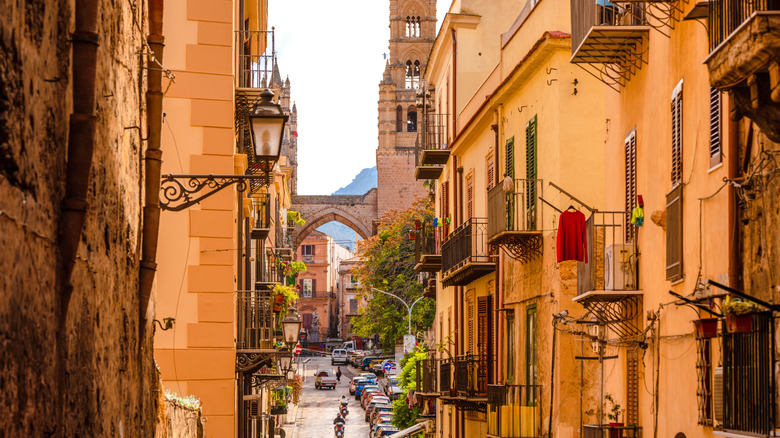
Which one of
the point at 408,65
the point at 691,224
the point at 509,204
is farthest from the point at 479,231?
the point at 408,65

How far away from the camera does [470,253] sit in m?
21.5

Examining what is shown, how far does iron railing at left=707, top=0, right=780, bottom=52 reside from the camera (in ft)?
23.4

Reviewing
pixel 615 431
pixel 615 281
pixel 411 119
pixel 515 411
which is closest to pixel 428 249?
pixel 515 411

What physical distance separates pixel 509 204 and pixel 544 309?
6.09 feet

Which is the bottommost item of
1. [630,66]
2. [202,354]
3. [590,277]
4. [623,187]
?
[202,354]

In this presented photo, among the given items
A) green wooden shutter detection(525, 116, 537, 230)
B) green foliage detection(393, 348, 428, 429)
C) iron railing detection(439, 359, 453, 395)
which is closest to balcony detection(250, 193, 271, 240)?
iron railing detection(439, 359, 453, 395)

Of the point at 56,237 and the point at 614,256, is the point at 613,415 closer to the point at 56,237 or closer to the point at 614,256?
the point at 614,256

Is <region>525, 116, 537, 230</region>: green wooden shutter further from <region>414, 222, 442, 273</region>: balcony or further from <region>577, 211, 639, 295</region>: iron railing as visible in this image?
<region>414, 222, 442, 273</region>: balcony

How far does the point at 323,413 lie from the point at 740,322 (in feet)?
173

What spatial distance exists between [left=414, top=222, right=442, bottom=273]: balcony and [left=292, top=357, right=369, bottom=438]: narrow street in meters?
20.4

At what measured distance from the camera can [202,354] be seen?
546 inches

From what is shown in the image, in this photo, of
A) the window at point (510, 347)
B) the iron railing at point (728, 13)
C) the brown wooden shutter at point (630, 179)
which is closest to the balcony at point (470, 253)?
the window at point (510, 347)

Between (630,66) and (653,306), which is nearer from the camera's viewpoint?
(653,306)

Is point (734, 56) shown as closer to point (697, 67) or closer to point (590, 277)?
point (697, 67)
